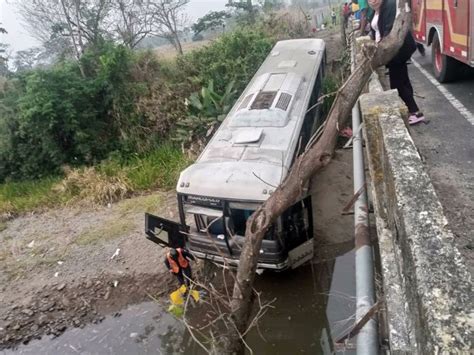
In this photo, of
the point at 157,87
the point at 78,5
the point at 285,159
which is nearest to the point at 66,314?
the point at 285,159

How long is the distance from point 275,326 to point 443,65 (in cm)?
601

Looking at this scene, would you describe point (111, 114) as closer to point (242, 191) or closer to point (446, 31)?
point (242, 191)

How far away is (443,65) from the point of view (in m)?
8.71

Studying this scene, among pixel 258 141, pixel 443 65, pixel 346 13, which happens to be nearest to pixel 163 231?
pixel 258 141

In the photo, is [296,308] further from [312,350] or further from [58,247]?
[58,247]

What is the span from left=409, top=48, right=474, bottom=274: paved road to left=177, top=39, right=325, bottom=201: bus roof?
1.91 meters

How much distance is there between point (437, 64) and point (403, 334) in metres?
8.47

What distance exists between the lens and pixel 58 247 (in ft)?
29.9

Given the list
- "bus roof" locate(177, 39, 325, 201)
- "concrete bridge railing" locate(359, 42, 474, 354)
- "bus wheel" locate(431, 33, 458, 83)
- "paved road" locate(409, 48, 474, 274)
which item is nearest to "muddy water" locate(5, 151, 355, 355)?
"bus roof" locate(177, 39, 325, 201)

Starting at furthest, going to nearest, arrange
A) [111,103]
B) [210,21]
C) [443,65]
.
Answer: [210,21], [111,103], [443,65]

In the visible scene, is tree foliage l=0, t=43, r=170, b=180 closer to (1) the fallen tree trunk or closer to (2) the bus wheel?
(2) the bus wheel

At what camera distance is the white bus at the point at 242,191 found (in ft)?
19.7

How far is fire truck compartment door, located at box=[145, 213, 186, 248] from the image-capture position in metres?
6.09

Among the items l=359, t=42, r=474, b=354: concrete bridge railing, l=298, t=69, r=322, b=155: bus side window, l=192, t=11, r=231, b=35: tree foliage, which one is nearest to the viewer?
l=359, t=42, r=474, b=354: concrete bridge railing
